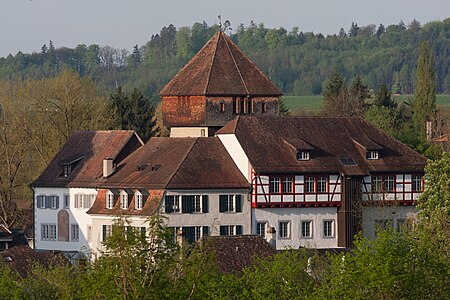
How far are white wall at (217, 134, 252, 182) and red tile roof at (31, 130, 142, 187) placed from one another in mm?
6334

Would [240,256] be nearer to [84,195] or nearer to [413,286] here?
[413,286]

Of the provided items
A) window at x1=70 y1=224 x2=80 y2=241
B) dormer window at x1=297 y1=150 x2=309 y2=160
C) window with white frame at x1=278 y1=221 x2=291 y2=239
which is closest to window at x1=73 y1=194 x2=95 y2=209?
window at x1=70 y1=224 x2=80 y2=241

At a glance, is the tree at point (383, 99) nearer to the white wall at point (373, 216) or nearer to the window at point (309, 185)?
the white wall at point (373, 216)

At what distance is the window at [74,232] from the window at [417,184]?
1664 centimetres

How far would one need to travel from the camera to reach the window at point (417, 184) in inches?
3501

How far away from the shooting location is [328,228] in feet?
286

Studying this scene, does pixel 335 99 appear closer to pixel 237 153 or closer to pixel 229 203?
pixel 237 153

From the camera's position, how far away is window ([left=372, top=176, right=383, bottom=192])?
8788 centimetres

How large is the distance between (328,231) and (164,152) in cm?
882

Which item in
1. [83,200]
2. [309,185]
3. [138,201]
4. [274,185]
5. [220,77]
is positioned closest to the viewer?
[138,201]

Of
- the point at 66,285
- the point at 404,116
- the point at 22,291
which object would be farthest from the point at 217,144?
the point at 404,116

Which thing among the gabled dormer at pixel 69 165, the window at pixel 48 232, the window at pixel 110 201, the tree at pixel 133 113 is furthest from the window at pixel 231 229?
the tree at pixel 133 113

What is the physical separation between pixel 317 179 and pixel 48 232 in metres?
15.2

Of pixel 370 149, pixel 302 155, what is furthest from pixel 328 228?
pixel 370 149
